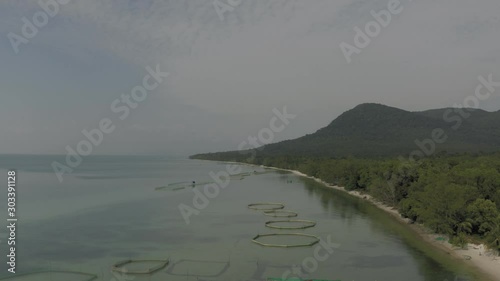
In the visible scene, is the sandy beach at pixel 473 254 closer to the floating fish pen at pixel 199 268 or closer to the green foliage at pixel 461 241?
the green foliage at pixel 461 241

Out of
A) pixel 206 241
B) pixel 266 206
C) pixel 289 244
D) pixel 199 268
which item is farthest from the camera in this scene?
pixel 266 206

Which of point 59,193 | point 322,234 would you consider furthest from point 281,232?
point 59,193

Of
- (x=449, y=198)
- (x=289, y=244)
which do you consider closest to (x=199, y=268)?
(x=289, y=244)

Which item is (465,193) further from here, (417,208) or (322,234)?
(322,234)

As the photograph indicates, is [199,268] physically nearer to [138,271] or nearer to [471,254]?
[138,271]

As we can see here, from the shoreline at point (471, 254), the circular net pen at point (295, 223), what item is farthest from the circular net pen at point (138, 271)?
the shoreline at point (471, 254)

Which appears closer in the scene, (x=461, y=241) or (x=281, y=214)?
(x=461, y=241)

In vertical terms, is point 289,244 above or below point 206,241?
below

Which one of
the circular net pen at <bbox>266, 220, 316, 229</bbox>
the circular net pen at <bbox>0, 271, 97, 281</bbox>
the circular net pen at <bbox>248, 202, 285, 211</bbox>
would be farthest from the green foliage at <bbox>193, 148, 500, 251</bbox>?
the circular net pen at <bbox>0, 271, 97, 281</bbox>
